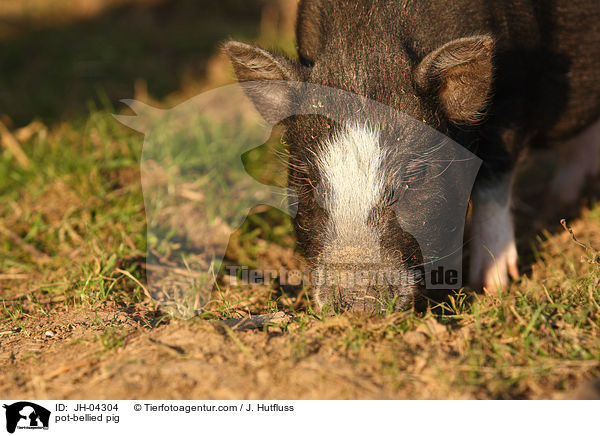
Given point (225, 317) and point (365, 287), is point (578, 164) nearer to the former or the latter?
point (365, 287)

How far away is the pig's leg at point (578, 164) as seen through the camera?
197 inches

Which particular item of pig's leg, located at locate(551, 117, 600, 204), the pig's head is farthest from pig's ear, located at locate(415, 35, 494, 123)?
pig's leg, located at locate(551, 117, 600, 204)

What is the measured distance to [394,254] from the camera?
3.11 meters

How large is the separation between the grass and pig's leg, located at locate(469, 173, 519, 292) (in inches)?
8.8

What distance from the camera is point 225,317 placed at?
328 cm

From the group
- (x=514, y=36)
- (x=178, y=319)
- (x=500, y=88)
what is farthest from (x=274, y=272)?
(x=514, y=36)

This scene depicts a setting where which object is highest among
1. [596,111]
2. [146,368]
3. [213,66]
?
[213,66]

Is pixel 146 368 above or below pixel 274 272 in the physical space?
below

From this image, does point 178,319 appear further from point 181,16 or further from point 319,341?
point 181,16

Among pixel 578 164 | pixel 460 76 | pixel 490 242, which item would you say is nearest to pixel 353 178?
pixel 460 76

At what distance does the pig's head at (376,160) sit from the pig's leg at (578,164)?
7.25 ft

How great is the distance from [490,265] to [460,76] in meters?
1.41

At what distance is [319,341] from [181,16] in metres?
8.29
